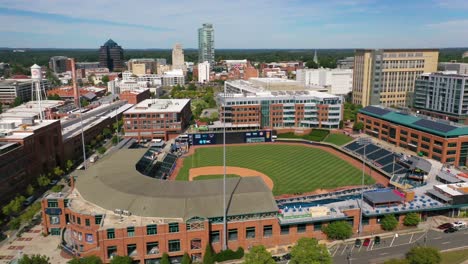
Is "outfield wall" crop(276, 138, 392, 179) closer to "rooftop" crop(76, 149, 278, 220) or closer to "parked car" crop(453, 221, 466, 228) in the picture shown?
"parked car" crop(453, 221, 466, 228)

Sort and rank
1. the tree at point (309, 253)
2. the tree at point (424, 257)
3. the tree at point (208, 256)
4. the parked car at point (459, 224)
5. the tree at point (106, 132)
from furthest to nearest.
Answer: the tree at point (106, 132) → the parked car at point (459, 224) → the tree at point (208, 256) → the tree at point (424, 257) → the tree at point (309, 253)

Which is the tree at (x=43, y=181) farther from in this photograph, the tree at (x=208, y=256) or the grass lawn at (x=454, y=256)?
the grass lawn at (x=454, y=256)

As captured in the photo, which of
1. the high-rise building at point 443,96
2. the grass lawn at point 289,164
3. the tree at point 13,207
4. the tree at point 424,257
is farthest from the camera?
the high-rise building at point 443,96

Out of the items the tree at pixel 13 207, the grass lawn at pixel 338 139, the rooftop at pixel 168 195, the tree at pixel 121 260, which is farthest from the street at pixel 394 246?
the tree at pixel 13 207

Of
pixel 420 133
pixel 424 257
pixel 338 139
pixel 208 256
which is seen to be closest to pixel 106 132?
pixel 338 139

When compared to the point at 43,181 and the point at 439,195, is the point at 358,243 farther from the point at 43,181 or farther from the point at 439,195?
the point at 43,181

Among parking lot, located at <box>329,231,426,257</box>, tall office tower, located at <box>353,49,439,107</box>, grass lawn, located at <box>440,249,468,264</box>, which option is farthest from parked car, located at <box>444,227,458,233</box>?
tall office tower, located at <box>353,49,439,107</box>
